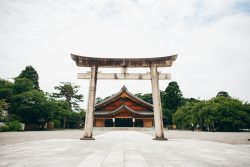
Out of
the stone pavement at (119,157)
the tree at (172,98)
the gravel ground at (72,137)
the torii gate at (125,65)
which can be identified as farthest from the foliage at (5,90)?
the tree at (172,98)

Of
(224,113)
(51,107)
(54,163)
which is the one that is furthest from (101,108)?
(54,163)

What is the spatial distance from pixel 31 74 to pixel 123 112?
67.4 ft

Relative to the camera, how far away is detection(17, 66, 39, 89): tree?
46.1m

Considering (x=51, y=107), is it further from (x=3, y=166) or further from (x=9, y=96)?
(x=3, y=166)

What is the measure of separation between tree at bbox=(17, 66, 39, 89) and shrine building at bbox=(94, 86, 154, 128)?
13.4 meters

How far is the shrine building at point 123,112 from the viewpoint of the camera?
42.4 metres

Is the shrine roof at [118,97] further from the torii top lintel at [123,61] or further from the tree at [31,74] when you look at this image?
the torii top lintel at [123,61]

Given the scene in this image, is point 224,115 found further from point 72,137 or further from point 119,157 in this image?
point 119,157

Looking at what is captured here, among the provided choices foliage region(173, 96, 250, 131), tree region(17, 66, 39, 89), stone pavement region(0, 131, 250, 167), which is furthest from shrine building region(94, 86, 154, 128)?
stone pavement region(0, 131, 250, 167)

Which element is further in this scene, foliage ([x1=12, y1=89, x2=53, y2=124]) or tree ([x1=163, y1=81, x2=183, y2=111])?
tree ([x1=163, y1=81, x2=183, y2=111])

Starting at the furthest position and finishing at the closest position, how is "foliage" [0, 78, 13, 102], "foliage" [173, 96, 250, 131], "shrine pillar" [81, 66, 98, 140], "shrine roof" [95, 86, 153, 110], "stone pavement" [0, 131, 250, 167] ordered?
"shrine roof" [95, 86, 153, 110]
"foliage" [173, 96, 250, 131]
"foliage" [0, 78, 13, 102]
"shrine pillar" [81, 66, 98, 140]
"stone pavement" [0, 131, 250, 167]

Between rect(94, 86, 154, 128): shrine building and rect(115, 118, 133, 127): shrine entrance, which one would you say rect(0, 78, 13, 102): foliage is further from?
rect(115, 118, 133, 127): shrine entrance

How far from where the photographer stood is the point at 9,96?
32.2m

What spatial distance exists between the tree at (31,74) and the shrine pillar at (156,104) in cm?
3793
